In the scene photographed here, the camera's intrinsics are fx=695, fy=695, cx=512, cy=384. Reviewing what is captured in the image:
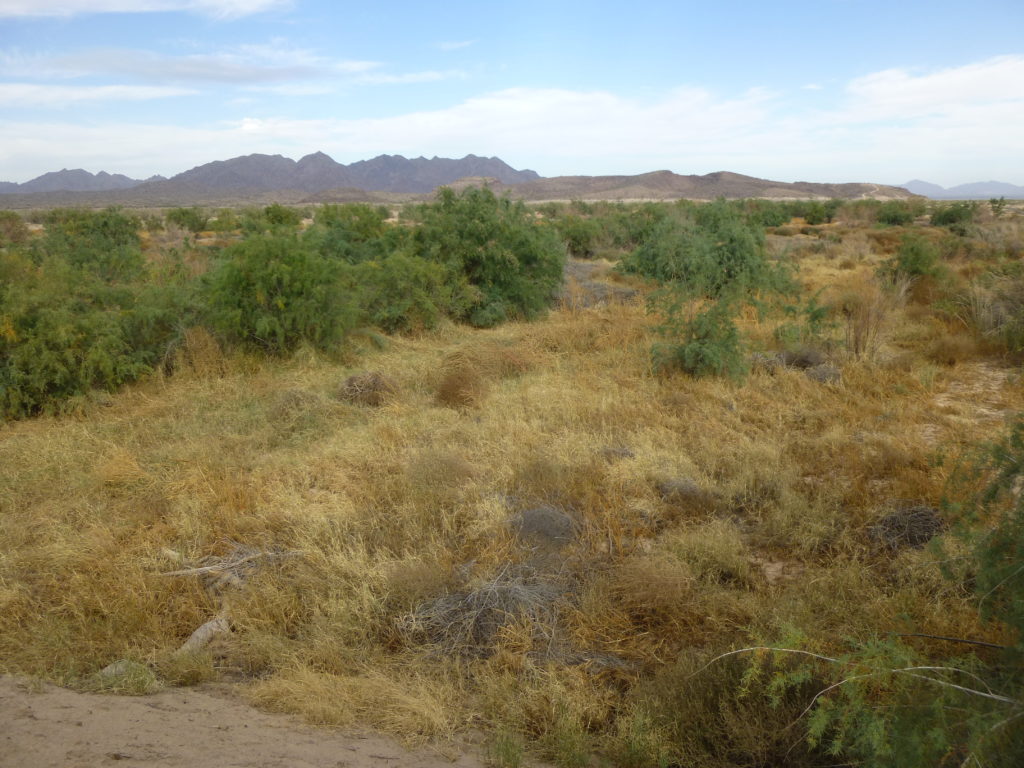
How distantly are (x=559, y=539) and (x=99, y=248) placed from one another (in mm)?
14722

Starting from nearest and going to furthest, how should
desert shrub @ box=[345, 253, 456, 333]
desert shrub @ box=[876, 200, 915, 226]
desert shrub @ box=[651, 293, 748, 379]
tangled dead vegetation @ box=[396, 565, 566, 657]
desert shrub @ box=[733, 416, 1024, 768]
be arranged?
desert shrub @ box=[733, 416, 1024, 768] → tangled dead vegetation @ box=[396, 565, 566, 657] → desert shrub @ box=[651, 293, 748, 379] → desert shrub @ box=[345, 253, 456, 333] → desert shrub @ box=[876, 200, 915, 226]

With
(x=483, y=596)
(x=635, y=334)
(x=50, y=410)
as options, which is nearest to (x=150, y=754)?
(x=483, y=596)

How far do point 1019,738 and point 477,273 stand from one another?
12104 mm

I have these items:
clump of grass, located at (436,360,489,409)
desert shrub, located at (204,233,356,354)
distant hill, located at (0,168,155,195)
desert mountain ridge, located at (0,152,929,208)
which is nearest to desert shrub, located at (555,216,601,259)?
desert shrub, located at (204,233,356,354)

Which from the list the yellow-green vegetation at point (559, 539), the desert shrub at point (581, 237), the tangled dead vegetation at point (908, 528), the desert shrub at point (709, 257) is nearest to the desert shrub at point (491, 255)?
the desert shrub at point (709, 257)

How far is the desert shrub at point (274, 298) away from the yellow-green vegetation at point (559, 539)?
0.14m

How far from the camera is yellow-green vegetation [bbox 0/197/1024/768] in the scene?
340 centimetres

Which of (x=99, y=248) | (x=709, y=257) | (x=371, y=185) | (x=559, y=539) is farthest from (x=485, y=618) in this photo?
(x=371, y=185)

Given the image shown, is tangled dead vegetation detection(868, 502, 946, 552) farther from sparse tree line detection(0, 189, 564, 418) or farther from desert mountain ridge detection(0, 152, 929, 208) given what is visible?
desert mountain ridge detection(0, 152, 929, 208)

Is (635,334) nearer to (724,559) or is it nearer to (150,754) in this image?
(724,559)

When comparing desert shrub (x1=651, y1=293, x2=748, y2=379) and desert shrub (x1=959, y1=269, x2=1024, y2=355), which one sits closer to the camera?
desert shrub (x1=651, y1=293, x2=748, y2=379)

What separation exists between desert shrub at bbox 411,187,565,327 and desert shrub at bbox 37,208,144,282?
5118 mm

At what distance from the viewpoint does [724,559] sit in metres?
4.86

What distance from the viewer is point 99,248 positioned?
15625 millimetres
